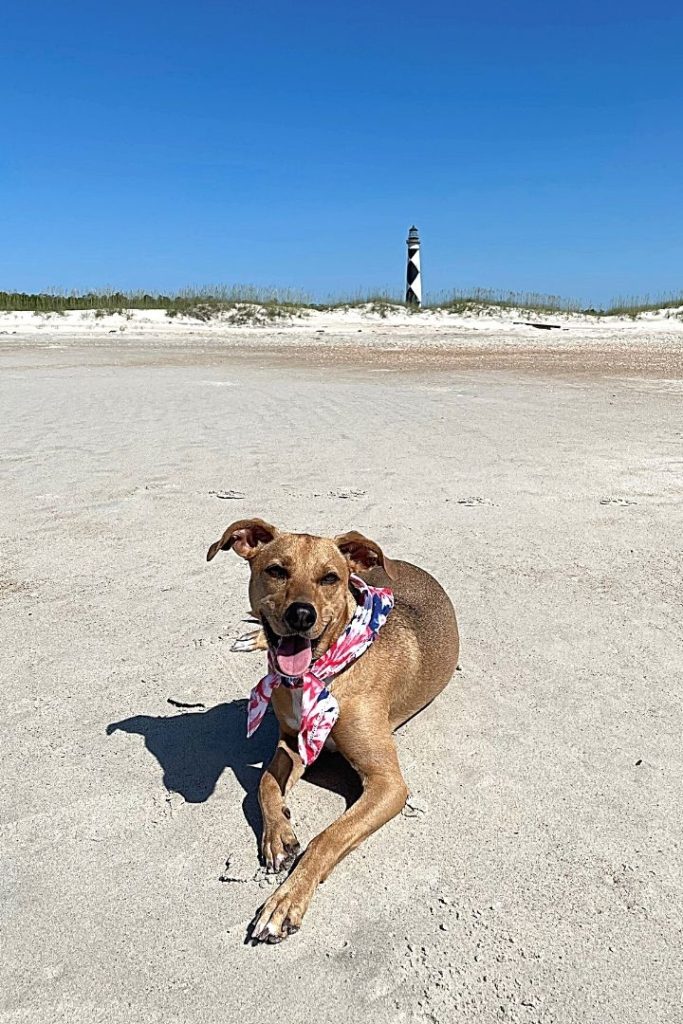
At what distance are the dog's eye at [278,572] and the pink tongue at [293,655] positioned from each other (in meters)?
0.25

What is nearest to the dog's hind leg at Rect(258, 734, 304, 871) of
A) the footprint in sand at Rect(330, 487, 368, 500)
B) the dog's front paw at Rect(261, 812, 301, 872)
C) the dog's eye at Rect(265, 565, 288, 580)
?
the dog's front paw at Rect(261, 812, 301, 872)

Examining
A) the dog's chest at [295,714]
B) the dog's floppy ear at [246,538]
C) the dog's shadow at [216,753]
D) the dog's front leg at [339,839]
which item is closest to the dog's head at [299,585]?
the dog's floppy ear at [246,538]

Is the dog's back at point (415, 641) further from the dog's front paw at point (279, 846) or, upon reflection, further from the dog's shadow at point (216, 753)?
the dog's front paw at point (279, 846)

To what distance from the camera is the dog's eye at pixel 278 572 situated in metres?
3.81

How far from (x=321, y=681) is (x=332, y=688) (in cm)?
10

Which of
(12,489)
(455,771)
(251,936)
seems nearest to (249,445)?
(12,489)

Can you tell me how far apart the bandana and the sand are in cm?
32

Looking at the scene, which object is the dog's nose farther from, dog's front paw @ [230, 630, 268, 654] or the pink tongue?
dog's front paw @ [230, 630, 268, 654]

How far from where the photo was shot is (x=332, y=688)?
3832 millimetres

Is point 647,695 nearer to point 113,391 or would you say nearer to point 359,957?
point 359,957

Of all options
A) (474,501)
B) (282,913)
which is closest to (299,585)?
(282,913)

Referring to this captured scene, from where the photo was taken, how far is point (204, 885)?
326 centimetres

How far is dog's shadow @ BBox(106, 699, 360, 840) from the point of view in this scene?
153 inches

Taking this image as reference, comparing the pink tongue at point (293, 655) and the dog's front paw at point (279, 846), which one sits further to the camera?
the pink tongue at point (293, 655)
